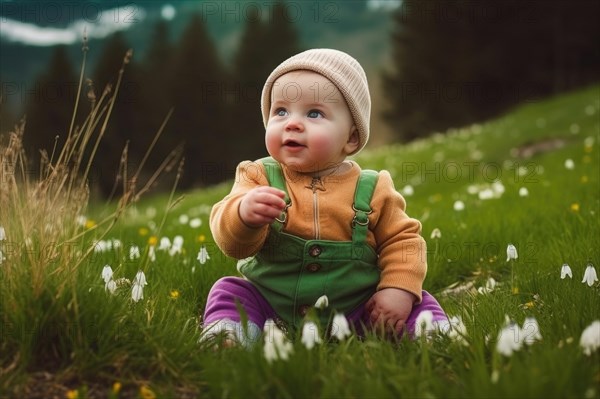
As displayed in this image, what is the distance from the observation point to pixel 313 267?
351 cm

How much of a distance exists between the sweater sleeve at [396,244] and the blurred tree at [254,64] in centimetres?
4313

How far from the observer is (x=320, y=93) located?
3531 millimetres

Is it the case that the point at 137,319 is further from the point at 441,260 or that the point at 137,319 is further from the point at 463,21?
the point at 463,21

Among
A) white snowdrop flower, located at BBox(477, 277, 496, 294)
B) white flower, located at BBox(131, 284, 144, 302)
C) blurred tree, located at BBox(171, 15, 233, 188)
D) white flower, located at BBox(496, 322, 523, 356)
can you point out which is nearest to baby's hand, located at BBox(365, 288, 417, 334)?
white snowdrop flower, located at BBox(477, 277, 496, 294)

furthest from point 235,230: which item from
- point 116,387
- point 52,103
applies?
point 52,103

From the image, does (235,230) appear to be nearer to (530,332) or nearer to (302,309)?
(302,309)

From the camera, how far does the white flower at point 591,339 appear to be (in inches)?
99.0

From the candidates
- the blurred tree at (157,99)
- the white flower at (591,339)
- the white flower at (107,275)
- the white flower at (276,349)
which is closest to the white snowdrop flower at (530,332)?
the white flower at (591,339)

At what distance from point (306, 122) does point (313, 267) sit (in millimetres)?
810

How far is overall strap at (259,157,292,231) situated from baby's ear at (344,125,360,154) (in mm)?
424

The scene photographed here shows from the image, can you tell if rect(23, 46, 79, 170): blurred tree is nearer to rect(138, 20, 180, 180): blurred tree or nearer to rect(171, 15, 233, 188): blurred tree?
rect(138, 20, 180, 180): blurred tree

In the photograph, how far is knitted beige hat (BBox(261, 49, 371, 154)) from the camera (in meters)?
3.55

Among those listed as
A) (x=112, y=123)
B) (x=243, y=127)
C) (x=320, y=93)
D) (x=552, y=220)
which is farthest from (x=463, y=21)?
(x=320, y=93)

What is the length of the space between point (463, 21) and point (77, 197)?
116 ft
